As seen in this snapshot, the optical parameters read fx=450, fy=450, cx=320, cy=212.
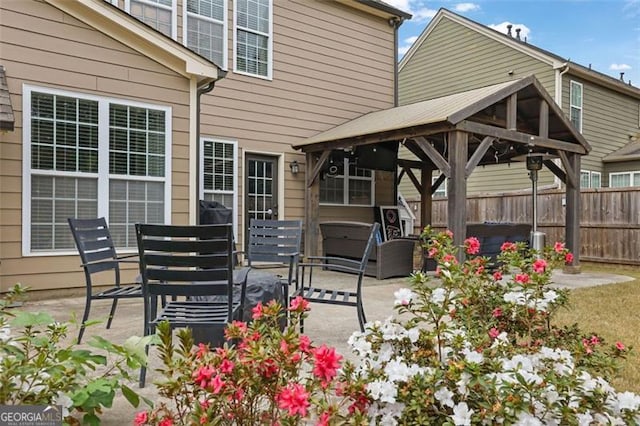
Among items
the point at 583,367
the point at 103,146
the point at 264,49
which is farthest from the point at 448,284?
the point at 264,49

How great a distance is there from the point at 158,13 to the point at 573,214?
796cm

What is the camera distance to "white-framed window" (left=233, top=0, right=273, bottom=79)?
8.04m

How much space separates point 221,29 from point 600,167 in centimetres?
1204

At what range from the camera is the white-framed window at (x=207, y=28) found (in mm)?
7504

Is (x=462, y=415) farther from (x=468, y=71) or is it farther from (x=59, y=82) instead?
(x=468, y=71)

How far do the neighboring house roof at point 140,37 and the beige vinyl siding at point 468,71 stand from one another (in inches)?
413

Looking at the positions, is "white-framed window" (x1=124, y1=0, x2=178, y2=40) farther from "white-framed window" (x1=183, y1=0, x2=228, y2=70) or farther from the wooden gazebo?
the wooden gazebo

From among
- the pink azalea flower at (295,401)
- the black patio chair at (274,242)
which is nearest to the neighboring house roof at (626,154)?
the black patio chair at (274,242)

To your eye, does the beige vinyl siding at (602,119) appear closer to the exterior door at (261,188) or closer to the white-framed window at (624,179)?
the white-framed window at (624,179)

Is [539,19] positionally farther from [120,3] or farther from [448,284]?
[448,284]

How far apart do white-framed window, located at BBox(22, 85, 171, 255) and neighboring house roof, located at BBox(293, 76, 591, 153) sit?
10.6 feet

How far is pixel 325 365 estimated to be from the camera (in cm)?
130

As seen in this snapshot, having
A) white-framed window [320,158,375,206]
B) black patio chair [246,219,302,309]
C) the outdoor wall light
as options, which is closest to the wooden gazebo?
the outdoor wall light
